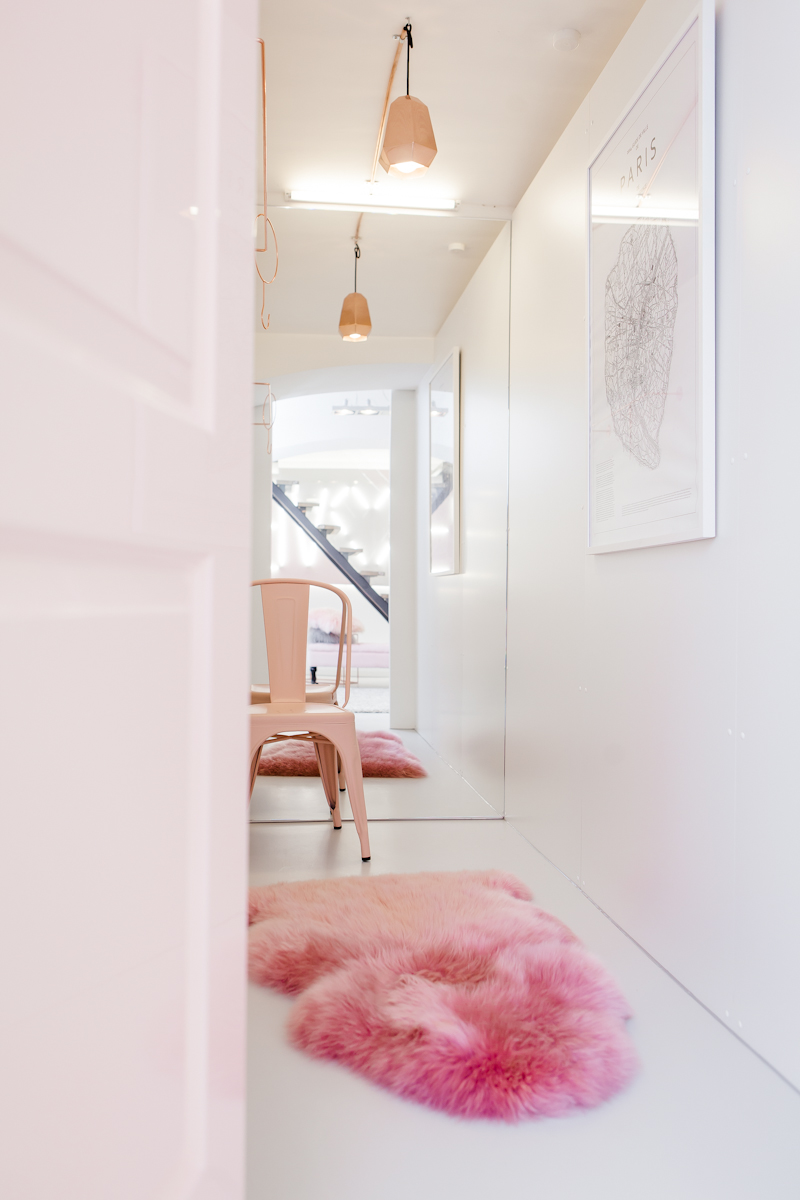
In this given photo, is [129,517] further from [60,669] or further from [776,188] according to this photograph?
[776,188]

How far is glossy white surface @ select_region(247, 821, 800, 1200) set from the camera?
1126 mm

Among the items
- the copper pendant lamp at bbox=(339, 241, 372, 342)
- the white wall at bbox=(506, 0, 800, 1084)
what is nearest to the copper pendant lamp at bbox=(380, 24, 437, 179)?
the white wall at bbox=(506, 0, 800, 1084)

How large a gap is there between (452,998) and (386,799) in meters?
1.93

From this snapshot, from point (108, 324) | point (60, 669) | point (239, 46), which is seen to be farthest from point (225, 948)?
point (239, 46)

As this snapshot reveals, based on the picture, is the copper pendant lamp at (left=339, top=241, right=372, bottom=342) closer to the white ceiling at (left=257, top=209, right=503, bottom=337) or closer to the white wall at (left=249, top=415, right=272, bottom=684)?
the white ceiling at (left=257, top=209, right=503, bottom=337)

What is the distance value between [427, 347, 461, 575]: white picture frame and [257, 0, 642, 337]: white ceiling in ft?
0.96

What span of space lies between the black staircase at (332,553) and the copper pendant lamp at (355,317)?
92 centimetres

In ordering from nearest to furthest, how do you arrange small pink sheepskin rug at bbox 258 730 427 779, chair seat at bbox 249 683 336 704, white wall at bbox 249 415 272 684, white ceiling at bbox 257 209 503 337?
chair seat at bbox 249 683 336 704
white ceiling at bbox 257 209 503 337
small pink sheepskin rug at bbox 258 730 427 779
white wall at bbox 249 415 272 684

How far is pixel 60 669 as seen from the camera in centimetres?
55

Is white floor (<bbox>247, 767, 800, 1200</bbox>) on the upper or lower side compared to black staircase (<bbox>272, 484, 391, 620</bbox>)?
lower


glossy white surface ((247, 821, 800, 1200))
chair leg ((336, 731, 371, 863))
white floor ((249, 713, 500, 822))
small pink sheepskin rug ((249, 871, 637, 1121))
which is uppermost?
chair leg ((336, 731, 371, 863))

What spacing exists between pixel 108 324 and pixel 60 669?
0.80ft

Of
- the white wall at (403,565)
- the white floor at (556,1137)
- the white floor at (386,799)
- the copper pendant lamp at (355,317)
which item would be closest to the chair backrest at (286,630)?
the white floor at (386,799)

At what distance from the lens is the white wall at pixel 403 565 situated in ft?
15.3
